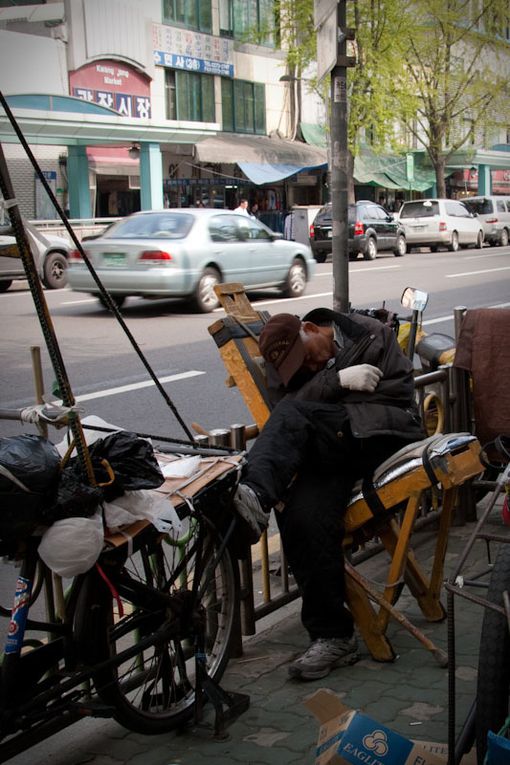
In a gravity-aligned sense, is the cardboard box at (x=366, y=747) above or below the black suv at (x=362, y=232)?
below

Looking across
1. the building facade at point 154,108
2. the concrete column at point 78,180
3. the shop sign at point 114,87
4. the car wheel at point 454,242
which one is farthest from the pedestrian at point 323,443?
the car wheel at point 454,242

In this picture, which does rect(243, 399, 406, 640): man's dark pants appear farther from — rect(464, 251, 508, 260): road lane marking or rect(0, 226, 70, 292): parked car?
rect(464, 251, 508, 260): road lane marking

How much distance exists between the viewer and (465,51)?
4297 centimetres

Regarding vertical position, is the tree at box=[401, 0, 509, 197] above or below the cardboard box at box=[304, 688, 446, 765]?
above

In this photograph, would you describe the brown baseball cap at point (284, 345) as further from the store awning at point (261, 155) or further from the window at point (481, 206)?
the window at point (481, 206)

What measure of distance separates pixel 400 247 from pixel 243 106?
1119cm

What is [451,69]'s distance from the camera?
42.7 m

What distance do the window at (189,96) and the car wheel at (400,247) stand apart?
32.6ft

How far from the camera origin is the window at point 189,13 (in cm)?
3473

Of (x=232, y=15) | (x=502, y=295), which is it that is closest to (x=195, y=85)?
(x=232, y=15)

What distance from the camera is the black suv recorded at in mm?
28078

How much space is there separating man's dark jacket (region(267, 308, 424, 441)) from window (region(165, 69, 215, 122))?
32512 mm

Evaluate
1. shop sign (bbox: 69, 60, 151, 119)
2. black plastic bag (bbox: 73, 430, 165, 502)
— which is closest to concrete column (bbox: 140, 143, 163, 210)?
shop sign (bbox: 69, 60, 151, 119)

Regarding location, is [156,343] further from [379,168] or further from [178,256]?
[379,168]
